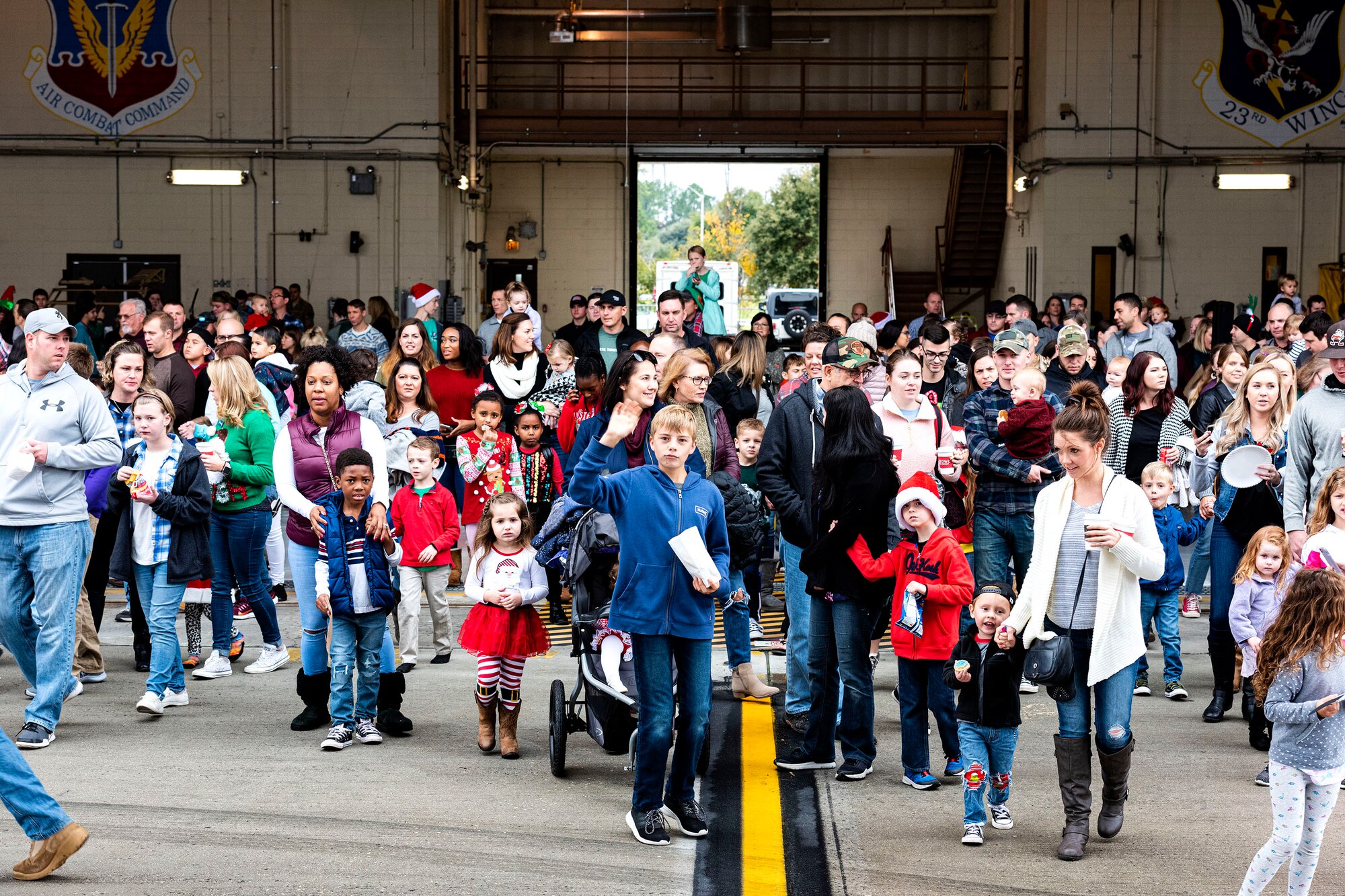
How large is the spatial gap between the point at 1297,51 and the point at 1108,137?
11.0 feet

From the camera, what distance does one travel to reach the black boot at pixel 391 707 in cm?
697

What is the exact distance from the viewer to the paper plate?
7.09 metres

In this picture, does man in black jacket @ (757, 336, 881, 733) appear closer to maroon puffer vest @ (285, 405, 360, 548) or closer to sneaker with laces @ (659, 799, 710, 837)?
sneaker with laces @ (659, 799, 710, 837)

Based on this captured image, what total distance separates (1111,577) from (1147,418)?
3565 millimetres

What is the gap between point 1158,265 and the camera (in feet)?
77.4

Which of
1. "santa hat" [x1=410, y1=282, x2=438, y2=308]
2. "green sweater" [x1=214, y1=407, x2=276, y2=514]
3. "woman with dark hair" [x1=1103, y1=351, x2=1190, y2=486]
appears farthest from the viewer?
"santa hat" [x1=410, y1=282, x2=438, y2=308]

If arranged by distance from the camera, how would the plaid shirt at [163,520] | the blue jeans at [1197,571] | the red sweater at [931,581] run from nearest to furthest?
1. the red sweater at [931,581]
2. the plaid shirt at [163,520]
3. the blue jeans at [1197,571]

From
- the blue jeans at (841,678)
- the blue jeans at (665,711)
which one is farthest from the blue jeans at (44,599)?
the blue jeans at (841,678)

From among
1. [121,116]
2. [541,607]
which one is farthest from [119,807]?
[121,116]

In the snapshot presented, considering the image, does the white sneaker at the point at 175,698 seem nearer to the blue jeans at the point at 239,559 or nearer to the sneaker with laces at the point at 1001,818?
the blue jeans at the point at 239,559

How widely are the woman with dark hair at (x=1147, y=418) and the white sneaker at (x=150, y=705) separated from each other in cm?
563

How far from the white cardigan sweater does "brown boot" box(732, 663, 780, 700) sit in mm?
2404

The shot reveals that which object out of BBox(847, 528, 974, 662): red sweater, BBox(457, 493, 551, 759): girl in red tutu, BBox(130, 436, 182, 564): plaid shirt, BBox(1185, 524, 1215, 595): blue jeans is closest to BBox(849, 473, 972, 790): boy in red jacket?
BBox(847, 528, 974, 662): red sweater

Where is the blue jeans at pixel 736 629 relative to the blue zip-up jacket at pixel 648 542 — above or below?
below
